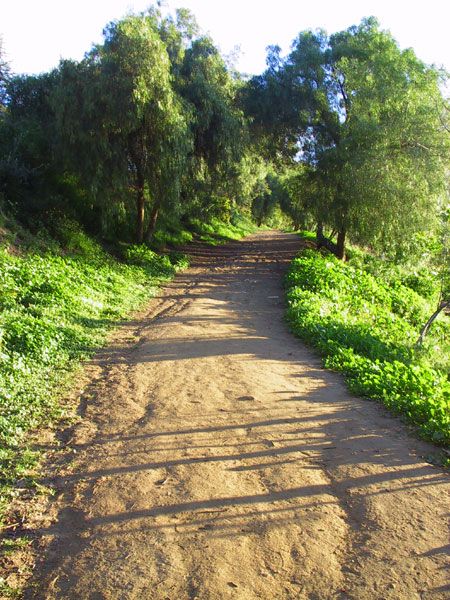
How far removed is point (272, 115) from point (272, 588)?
21.4 m

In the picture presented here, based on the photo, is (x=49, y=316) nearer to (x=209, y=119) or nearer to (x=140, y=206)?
(x=140, y=206)

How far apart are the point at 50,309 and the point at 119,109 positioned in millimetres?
8544

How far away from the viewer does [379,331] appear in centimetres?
1171

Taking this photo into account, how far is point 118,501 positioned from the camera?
4055 millimetres

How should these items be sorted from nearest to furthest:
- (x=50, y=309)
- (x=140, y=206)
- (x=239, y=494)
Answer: (x=239, y=494) < (x=50, y=309) < (x=140, y=206)

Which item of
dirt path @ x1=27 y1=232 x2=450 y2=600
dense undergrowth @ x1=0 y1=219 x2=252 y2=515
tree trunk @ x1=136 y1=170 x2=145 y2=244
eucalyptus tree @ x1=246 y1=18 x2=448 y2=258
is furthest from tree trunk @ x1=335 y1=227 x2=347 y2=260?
dirt path @ x1=27 y1=232 x2=450 y2=600

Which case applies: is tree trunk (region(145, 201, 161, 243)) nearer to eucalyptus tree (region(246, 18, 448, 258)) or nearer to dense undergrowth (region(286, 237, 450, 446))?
dense undergrowth (region(286, 237, 450, 446))

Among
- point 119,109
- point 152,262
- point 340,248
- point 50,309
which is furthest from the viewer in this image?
point 340,248

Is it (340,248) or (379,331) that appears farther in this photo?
(340,248)

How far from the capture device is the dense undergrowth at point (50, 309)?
5531mm

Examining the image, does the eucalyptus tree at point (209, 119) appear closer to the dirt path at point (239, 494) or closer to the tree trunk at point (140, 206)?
the tree trunk at point (140, 206)

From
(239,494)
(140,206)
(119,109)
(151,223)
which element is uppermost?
(119,109)

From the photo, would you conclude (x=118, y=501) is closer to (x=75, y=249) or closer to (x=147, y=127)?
(x=75, y=249)

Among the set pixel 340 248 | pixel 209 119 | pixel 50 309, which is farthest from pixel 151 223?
pixel 50 309
